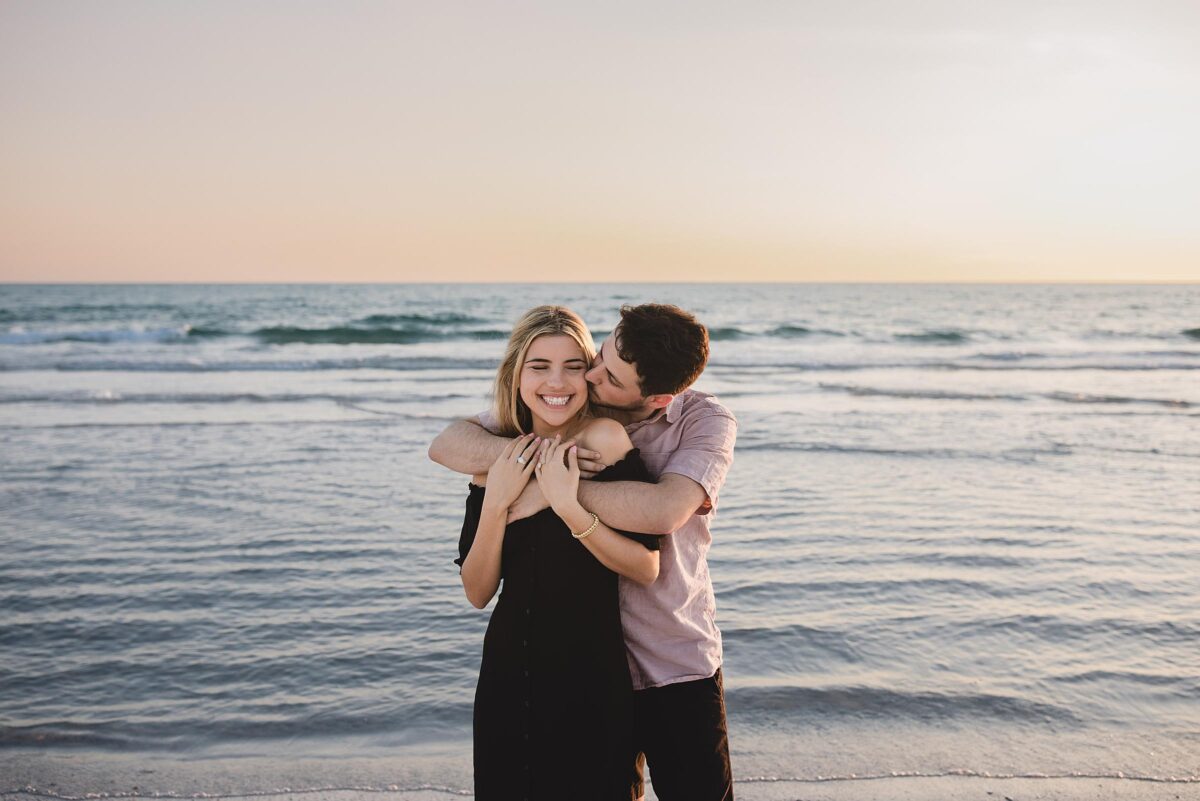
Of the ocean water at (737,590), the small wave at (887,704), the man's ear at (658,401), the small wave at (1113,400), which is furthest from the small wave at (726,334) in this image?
the man's ear at (658,401)

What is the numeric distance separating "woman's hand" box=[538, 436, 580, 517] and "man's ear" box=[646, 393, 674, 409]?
0.74ft

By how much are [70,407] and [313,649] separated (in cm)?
1121

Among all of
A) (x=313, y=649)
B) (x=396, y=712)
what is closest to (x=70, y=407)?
(x=313, y=649)

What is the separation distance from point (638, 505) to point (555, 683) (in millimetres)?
459

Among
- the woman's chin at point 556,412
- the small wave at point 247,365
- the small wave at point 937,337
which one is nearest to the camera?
the woman's chin at point 556,412

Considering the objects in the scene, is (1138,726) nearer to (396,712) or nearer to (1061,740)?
(1061,740)

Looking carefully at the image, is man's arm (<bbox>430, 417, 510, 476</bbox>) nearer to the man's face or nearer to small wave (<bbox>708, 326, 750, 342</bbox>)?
the man's face

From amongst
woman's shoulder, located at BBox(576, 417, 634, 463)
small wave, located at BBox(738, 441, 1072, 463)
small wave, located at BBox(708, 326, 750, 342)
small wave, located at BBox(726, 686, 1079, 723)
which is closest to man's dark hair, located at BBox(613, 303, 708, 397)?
woman's shoulder, located at BBox(576, 417, 634, 463)

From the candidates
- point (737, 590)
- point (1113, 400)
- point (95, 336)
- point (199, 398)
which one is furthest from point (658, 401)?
point (95, 336)

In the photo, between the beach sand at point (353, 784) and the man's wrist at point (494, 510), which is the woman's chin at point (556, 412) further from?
the beach sand at point (353, 784)

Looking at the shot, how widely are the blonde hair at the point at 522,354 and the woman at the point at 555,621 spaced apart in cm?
2

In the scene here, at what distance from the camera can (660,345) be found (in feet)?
7.18

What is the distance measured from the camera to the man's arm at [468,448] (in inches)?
93.3

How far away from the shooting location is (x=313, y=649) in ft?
16.0
